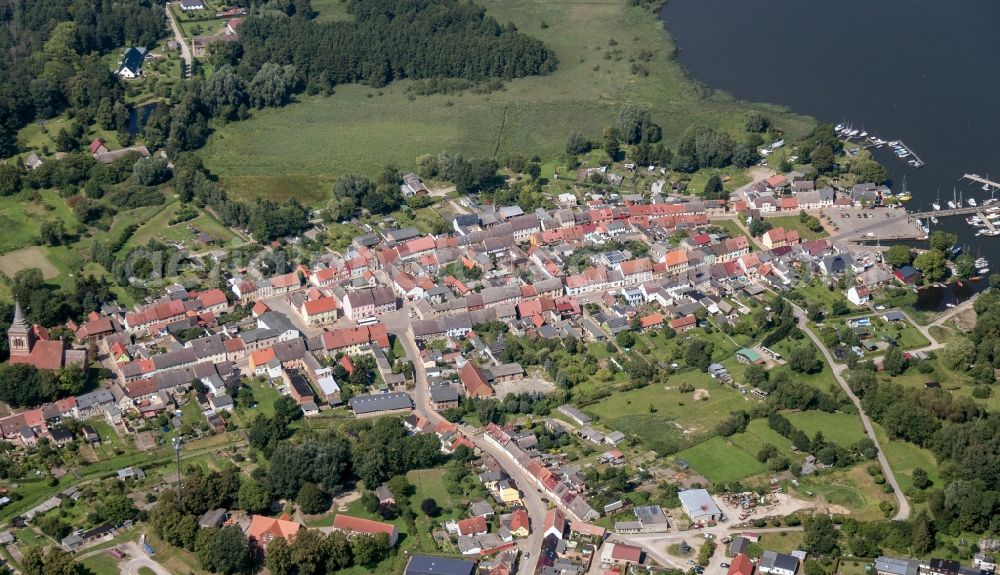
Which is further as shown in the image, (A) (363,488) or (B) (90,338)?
(B) (90,338)

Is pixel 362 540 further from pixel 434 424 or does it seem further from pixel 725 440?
pixel 725 440

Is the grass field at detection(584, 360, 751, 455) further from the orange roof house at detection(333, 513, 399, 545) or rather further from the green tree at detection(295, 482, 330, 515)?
the green tree at detection(295, 482, 330, 515)

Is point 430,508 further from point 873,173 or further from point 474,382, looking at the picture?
point 873,173

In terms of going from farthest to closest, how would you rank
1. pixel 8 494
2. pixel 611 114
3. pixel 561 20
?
pixel 561 20, pixel 611 114, pixel 8 494

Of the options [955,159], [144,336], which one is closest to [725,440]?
[144,336]

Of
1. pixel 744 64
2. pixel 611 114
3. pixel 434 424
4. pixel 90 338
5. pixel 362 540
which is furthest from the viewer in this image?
pixel 744 64

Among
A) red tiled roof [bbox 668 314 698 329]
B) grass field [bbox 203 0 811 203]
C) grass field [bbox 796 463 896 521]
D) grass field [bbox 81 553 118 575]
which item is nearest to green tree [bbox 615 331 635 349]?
red tiled roof [bbox 668 314 698 329]

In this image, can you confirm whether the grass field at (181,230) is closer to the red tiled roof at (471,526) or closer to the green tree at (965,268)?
the red tiled roof at (471,526)

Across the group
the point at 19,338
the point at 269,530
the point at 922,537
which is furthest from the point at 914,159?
the point at 19,338
